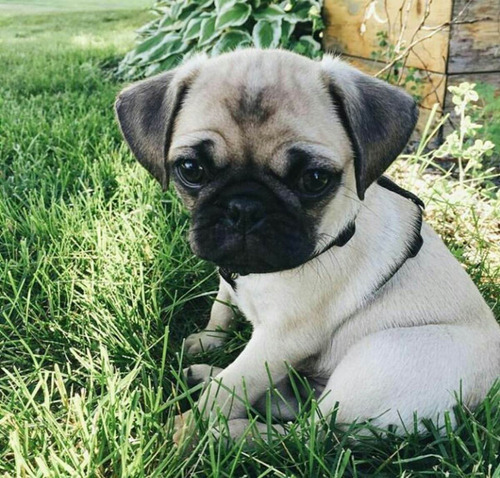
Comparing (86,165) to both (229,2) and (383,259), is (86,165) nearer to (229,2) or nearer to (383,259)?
(383,259)

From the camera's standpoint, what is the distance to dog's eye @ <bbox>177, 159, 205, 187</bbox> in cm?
246

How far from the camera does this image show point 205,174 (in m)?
2.48

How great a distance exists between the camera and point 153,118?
261 centimetres

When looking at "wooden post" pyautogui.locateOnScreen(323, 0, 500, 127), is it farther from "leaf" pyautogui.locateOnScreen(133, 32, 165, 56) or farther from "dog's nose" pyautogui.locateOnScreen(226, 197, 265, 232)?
"dog's nose" pyautogui.locateOnScreen(226, 197, 265, 232)

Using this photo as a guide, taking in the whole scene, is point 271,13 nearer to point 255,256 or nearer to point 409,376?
point 255,256

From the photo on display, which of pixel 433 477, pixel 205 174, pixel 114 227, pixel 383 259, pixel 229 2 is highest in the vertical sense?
pixel 229 2

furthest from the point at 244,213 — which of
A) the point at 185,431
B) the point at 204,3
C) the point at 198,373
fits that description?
the point at 204,3

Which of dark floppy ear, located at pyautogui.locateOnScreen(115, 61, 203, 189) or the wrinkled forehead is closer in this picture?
the wrinkled forehead

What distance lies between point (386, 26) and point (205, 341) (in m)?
4.10

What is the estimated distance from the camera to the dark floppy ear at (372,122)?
243cm

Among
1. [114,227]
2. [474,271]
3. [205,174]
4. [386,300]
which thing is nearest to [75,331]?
[114,227]

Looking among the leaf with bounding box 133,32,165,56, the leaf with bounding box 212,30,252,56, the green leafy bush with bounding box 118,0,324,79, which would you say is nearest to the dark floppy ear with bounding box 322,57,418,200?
the green leafy bush with bounding box 118,0,324,79

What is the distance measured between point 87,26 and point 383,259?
29.5ft

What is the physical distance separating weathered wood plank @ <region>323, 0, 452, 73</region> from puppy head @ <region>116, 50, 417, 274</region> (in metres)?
3.19
